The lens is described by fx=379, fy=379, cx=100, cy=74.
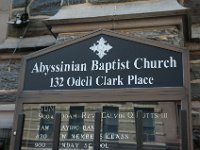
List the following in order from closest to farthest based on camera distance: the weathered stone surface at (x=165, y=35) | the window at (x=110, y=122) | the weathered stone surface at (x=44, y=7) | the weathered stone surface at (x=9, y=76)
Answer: the window at (x=110, y=122)
the weathered stone surface at (x=165, y=35)
the weathered stone surface at (x=9, y=76)
the weathered stone surface at (x=44, y=7)

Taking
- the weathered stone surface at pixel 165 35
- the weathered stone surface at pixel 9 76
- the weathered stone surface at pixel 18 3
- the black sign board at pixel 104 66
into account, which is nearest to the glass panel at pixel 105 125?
the black sign board at pixel 104 66

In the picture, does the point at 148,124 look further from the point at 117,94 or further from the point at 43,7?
the point at 43,7

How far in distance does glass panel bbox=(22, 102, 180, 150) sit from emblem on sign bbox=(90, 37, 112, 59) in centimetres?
43

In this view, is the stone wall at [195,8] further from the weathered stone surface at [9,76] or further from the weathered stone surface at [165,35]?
the weathered stone surface at [9,76]

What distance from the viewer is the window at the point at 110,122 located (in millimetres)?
2760

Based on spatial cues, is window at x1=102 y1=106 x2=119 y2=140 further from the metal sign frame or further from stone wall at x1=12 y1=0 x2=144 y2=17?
stone wall at x1=12 y1=0 x2=144 y2=17

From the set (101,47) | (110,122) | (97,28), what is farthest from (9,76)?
(110,122)

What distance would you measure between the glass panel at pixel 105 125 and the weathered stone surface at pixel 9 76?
2.14 meters

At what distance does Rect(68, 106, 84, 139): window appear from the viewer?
2855 mm

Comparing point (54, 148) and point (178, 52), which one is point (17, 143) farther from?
point (178, 52)

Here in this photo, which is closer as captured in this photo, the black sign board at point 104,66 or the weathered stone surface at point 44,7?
the black sign board at point 104,66

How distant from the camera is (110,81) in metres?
2.93

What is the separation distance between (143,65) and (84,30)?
1.52 metres

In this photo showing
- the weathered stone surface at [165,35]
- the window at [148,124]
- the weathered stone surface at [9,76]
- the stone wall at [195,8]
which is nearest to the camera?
the window at [148,124]
